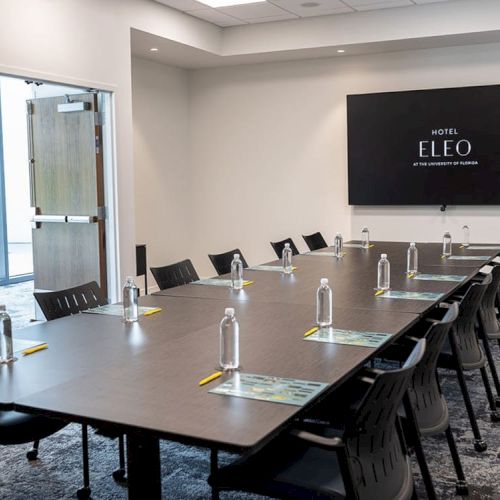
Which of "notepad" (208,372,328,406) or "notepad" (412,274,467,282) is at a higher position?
"notepad" (412,274,467,282)

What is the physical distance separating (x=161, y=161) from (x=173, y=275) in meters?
4.30

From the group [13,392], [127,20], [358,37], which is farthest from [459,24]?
[13,392]

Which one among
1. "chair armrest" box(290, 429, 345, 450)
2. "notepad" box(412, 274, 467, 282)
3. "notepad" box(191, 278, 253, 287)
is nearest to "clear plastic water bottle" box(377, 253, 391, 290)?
"notepad" box(412, 274, 467, 282)

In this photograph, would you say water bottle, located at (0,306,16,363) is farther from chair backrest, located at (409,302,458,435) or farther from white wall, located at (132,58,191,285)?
white wall, located at (132,58,191,285)

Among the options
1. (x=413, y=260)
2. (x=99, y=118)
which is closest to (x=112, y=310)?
Answer: (x=413, y=260)

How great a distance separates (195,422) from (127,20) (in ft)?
17.6

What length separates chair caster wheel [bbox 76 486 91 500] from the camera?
3.06 metres

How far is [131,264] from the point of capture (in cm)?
656

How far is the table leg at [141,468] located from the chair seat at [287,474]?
0.71ft

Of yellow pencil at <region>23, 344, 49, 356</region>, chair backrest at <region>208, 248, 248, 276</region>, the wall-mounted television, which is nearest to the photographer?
yellow pencil at <region>23, 344, 49, 356</region>

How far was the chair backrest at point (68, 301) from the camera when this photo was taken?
135 inches

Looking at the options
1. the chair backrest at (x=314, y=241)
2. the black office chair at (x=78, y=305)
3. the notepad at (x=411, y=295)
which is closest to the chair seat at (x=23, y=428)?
the black office chair at (x=78, y=305)

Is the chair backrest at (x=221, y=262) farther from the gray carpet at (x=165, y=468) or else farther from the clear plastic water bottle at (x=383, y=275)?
the gray carpet at (x=165, y=468)

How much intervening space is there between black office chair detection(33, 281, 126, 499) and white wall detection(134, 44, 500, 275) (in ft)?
15.4
